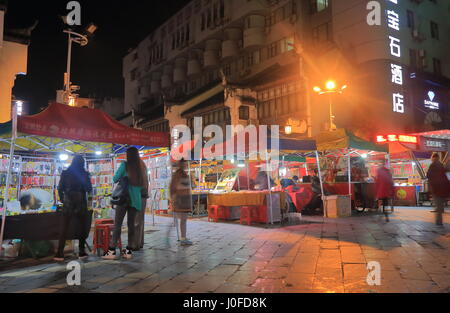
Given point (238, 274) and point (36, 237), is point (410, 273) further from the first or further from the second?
point (36, 237)

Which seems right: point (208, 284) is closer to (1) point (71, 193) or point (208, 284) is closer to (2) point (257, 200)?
(1) point (71, 193)

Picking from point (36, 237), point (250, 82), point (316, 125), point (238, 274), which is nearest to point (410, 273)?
point (238, 274)

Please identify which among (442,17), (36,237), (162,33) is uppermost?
(162,33)

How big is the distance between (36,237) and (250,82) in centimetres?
2274

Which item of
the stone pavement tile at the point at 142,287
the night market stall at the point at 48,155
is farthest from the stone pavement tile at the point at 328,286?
the night market stall at the point at 48,155

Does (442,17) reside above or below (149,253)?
above

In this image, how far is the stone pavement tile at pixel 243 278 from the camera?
436 centimetres

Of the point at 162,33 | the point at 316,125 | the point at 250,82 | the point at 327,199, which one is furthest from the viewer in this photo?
the point at 162,33

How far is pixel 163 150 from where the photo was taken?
35.6 feet

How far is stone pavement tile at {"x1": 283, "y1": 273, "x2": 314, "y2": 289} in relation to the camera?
4.14 m

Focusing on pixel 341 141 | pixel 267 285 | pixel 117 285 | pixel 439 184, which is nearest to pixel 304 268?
pixel 267 285

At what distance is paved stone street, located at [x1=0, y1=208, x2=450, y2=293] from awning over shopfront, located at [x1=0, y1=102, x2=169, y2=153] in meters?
2.66
